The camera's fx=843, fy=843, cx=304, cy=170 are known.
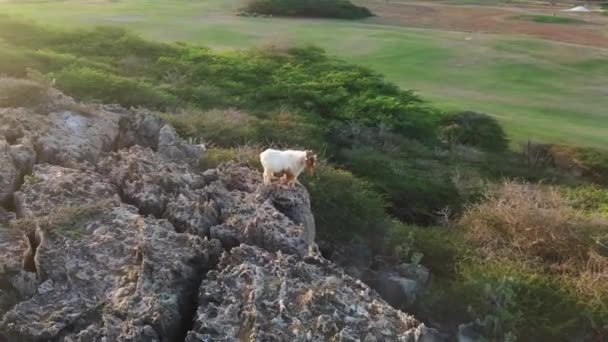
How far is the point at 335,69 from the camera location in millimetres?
31859

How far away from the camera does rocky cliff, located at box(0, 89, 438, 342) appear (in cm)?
773

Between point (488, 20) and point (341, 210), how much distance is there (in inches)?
1924

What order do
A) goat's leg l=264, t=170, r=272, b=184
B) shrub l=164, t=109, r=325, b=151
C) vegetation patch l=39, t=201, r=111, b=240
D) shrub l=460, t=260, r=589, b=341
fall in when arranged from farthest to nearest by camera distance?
shrub l=164, t=109, r=325, b=151 < shrub l=460, t=260, r=589, b=341 < goat's leg l=264, t=170, r=272, b=184 < vegetation patch l=39, t=201, r=111, b=240

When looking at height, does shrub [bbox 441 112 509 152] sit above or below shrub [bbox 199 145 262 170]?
below

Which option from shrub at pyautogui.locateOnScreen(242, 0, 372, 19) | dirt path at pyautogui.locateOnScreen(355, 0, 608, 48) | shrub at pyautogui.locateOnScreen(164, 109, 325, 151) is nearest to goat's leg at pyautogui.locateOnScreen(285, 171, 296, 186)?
shrub at pyautogui.locateOnScreen(164, 109, 325, 151)

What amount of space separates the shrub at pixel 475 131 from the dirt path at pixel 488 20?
22698mm

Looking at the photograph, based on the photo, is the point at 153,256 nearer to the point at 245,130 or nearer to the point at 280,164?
the point at 280,164

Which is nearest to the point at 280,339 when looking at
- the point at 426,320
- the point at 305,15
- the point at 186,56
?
the point at 426,320

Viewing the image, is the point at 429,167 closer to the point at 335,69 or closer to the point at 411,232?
the point at 411,232

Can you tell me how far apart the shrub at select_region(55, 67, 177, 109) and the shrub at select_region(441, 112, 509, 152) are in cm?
1006

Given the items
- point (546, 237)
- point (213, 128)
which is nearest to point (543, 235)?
point (546, 237)

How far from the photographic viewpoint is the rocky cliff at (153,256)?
773cm

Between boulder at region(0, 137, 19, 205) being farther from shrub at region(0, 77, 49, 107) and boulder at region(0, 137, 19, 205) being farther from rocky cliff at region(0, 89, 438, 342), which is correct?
shrub at region(0, 77, 49, 107)

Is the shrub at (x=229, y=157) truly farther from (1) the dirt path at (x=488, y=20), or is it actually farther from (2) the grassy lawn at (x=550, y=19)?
(2) the grassy lawn at (x=550, y=19)
